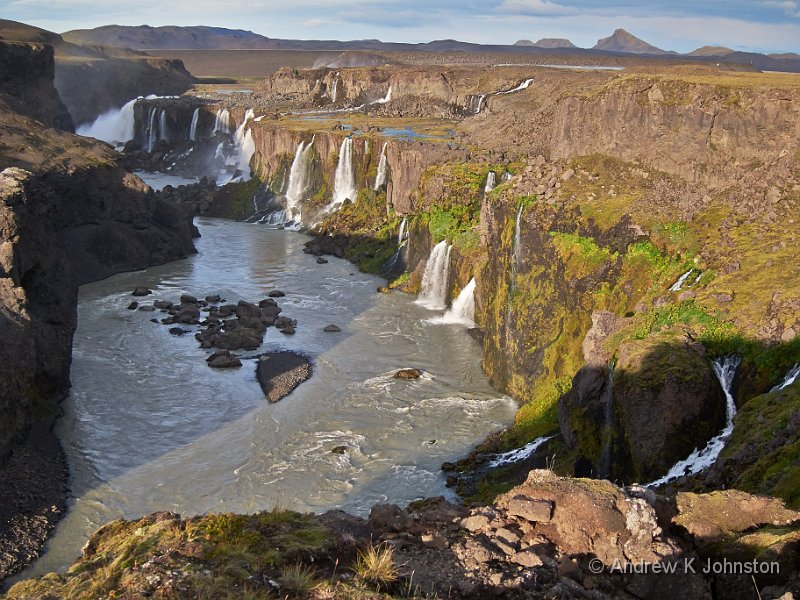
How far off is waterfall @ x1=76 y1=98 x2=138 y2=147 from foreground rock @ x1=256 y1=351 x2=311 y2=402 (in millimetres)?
80287

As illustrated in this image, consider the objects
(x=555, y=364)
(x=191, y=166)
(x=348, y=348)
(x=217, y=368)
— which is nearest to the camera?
(x=555, y=364)

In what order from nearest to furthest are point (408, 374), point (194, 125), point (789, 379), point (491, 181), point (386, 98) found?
point (789, 379) → point (408, 374) → point (491, 181) → point (194, 125) → point (386, 98)

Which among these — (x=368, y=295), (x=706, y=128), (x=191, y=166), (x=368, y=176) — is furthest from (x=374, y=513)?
(x=191, y=166)

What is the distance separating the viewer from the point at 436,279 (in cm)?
4388

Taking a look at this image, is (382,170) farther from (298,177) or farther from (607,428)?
(607,428)

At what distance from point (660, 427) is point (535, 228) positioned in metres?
13.9

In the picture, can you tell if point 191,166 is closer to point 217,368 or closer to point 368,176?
point 368,176

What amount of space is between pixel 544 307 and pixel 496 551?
19.5 meters

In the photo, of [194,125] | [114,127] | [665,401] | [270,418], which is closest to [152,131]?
[194,125]

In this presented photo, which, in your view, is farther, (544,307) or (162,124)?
(162,124)

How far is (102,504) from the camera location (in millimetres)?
23422

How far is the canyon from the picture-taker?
33.1 ft

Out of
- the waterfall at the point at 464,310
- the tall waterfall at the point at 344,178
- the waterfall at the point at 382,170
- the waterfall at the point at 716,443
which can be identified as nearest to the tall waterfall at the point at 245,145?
the tall waterfall at the point at 344,178

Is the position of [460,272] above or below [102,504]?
above
